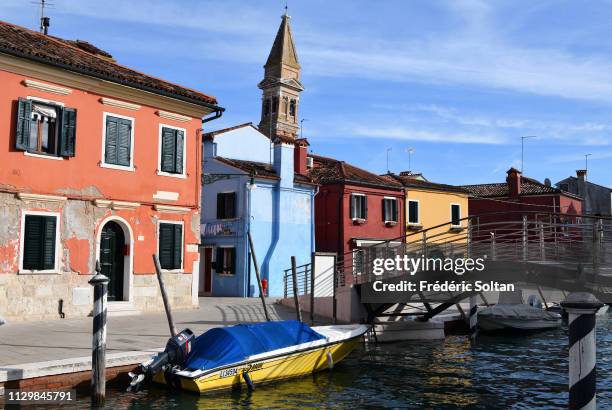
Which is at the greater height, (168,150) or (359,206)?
(168,150)

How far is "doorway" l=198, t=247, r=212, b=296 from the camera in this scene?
2941 cm

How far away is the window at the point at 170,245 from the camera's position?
64.7 ft

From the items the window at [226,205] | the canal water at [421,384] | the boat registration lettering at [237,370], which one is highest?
the window at [226,205]

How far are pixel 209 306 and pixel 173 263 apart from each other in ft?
8.26

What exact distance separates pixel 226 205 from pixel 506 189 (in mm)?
22678

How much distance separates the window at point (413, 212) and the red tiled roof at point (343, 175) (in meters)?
1.45

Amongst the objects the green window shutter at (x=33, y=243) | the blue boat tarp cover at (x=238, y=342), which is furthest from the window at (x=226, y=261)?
the blue boat tarp cover at (x=238, y=342)

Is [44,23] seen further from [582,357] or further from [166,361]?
[582,357]

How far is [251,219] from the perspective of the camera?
28438mm

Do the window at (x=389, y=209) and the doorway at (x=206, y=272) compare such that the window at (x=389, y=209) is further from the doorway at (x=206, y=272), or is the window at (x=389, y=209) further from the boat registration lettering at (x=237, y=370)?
the boat registration lettering at (x=237, y=370)

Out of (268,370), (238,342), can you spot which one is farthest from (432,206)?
(238,342)

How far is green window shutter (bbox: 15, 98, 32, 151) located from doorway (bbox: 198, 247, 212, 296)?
556 inches

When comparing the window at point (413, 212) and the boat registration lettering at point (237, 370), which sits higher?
the window at point (413, 212)

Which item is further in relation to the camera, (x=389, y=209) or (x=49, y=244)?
(x=389, y=209)
